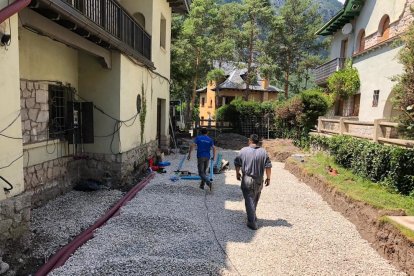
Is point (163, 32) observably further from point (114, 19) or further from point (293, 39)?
point (293, 39)

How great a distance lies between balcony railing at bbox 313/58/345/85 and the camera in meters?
20.5

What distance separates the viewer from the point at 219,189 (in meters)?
9.73

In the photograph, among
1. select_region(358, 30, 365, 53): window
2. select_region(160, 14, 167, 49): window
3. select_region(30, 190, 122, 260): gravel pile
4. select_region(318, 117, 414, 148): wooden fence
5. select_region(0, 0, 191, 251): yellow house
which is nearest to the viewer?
select_region(0, 0, 191, 251): yellow house

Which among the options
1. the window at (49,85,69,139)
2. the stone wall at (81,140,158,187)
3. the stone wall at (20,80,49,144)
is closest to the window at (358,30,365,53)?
the stone wall at (81,140,158,187)

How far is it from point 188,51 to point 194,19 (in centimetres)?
339

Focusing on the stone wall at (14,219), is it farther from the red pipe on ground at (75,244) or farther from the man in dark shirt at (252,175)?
the man in dark shirt at (252,175)

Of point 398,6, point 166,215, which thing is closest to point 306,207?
point 166,215

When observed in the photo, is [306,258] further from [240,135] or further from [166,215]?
[240,135]

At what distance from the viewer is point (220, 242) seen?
5.65 meters

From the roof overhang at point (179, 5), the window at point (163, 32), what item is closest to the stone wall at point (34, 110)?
the window at point (163, 32)

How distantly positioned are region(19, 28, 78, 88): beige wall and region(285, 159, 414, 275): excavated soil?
778 cm

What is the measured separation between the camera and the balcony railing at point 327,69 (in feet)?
67.2

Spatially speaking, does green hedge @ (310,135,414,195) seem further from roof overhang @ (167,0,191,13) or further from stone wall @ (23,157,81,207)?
roof overhang @ (167,0,191,13)

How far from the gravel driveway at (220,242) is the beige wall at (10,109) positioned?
1.50 m
